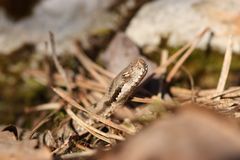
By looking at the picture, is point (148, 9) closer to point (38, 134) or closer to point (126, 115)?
point (126, 115)

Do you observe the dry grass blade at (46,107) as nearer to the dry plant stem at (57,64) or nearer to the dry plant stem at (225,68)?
the dry plant stem at (57,64)

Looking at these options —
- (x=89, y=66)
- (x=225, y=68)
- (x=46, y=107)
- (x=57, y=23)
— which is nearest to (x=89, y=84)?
(x=89, y=66)

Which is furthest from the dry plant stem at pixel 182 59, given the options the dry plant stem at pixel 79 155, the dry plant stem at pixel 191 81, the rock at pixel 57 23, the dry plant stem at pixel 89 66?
the dry plant stem at pixel 79 155

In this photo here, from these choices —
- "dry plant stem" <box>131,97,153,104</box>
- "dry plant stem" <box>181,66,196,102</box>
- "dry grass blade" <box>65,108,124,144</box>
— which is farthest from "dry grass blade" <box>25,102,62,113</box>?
"dry plant stem" <box>181,66,196,102</box>

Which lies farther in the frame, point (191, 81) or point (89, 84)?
point (89, 84)

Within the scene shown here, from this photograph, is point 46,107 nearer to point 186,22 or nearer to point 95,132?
point 95,132

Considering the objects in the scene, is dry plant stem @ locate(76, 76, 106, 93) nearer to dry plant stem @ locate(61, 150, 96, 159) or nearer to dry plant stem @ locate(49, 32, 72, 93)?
dry plant stem @ locate(49, 32, 72, 93)

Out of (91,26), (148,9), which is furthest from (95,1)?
(148,9)
